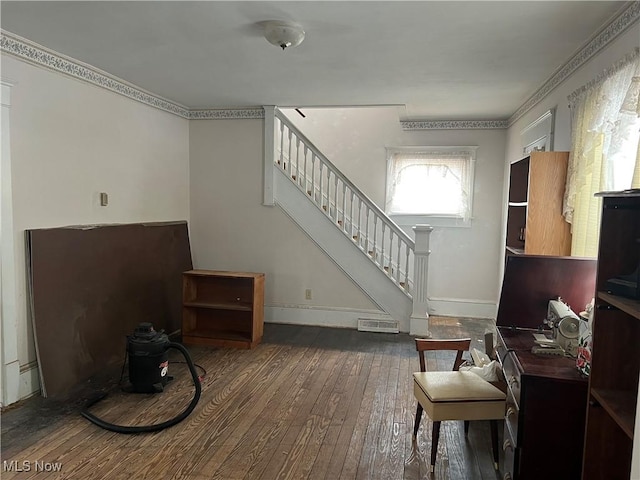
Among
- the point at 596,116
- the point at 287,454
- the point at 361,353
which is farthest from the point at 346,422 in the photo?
the point at 596,116

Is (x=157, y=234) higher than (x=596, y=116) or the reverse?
the reverse

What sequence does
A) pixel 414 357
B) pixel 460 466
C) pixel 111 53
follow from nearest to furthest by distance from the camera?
1. pixel 460 466
2. pixel 111 53
3. pixel 414 357

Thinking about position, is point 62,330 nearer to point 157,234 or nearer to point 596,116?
point 157,234

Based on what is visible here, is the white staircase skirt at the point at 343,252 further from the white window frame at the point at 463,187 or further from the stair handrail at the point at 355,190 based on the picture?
the white window frame at the point at 463,187

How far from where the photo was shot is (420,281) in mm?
4707

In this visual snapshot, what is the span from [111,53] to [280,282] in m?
2.91

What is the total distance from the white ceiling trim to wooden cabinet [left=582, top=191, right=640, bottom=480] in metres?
1.34

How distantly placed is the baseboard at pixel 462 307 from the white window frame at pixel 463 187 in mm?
988

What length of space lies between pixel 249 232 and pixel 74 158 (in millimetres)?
2117

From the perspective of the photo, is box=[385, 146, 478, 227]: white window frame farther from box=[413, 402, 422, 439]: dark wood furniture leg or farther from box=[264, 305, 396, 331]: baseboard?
box=[413, 402, 422, 439]: dark wood furniture leg

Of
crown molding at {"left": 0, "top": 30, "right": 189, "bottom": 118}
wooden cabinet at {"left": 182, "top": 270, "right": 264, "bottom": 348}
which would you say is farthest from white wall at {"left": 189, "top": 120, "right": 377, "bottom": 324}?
crown molding at {"left": 0, "top": 30, "right": 189, "bottom": 118}

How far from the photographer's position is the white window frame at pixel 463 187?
5535 millimetres

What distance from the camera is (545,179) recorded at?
2881 mm

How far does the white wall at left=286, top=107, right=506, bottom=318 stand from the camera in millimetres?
5535
